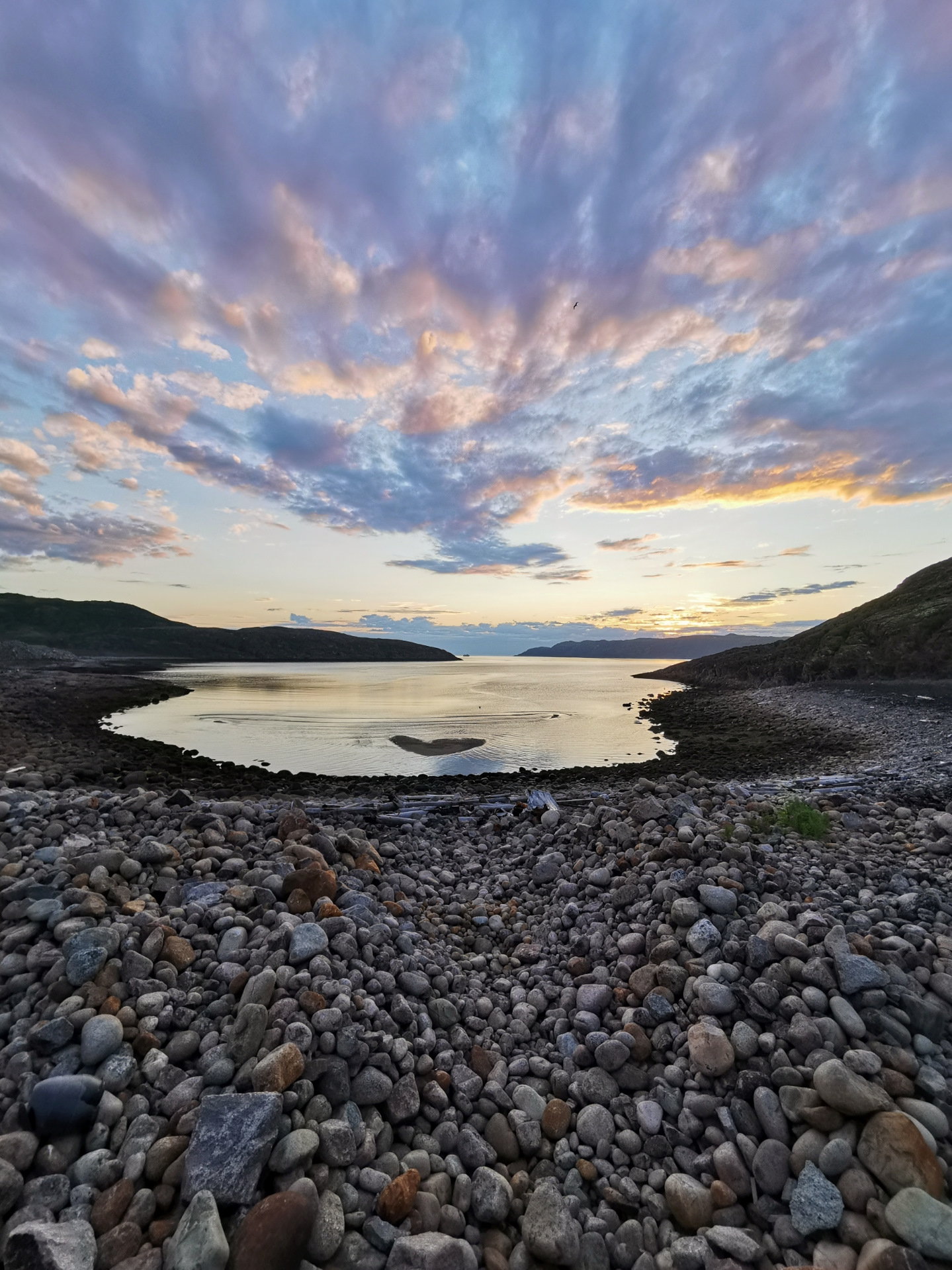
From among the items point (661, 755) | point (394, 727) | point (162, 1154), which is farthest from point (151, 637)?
point (162, 1154)

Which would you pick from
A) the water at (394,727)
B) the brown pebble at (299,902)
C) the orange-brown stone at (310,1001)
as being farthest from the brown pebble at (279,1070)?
the water at (394,727)

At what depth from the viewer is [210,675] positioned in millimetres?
80625

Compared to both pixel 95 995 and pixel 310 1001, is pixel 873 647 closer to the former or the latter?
pixel 310 1001

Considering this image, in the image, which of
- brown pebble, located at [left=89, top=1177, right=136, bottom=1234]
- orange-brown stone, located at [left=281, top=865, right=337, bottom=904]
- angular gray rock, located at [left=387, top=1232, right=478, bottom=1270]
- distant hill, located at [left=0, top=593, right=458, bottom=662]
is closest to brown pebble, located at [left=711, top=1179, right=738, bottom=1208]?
angular gray rock, located at [left=387, top=1232, right=478, bottom=1270]

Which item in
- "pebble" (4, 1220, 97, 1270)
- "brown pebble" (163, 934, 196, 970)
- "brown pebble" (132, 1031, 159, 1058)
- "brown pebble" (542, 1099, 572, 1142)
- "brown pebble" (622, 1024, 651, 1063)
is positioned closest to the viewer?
"pebble" (4, 1220, 97, 1270)

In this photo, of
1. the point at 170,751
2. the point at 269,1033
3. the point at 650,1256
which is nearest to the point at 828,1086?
the point at 650,1256

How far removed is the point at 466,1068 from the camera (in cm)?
400

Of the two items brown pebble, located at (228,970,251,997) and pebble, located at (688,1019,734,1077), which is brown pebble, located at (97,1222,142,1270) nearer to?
brown pebble, located at (228,970,251,997)

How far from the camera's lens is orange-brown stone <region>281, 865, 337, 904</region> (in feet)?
17.8

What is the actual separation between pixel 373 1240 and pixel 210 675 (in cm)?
8782

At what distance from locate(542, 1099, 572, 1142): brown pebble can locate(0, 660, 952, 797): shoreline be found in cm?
1158

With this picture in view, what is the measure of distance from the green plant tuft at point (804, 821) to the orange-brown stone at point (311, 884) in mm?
6304

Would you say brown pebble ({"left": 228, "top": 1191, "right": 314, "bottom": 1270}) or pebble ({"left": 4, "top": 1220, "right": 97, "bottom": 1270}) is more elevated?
pebble ({"left": 4, "top": 1220, "right": 97, "bottom": 1270})

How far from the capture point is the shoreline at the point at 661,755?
1650 cm
